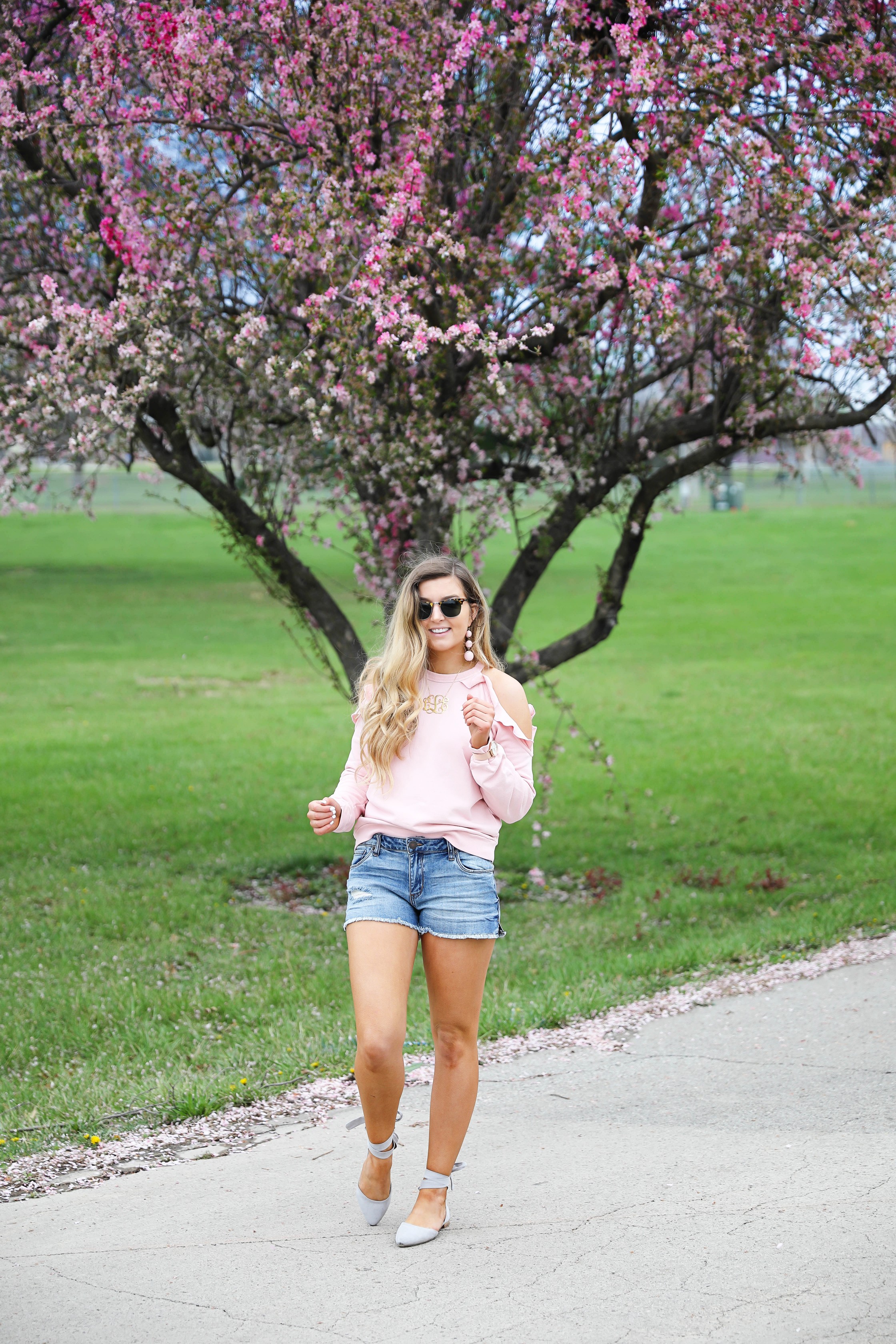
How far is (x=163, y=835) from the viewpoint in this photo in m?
10.9

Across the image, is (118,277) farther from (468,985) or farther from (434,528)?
(468,985)

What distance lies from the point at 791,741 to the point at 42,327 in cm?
1107

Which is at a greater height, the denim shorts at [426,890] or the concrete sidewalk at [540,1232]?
the denim shorts at [426,890]

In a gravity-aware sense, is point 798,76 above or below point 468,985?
above

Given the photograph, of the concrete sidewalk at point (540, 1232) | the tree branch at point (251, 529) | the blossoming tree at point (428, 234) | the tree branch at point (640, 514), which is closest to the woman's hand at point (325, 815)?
the concrete sidewalk at point (540, 1232)

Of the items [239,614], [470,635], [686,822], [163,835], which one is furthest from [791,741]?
[239,614]

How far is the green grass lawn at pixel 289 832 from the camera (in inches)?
243

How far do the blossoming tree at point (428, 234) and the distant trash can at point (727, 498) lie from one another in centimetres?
4100

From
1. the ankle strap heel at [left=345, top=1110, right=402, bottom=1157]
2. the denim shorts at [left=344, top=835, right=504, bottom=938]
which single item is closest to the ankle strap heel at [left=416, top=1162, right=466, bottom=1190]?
the ankle strap heel at [left=345, top=1110, right=402, bottom=1157]

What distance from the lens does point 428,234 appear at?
270 inches

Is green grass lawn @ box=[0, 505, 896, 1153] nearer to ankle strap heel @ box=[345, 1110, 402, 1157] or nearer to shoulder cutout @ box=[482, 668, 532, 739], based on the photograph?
ankle strap heel @ box=[345, 1110, 402, 1157]

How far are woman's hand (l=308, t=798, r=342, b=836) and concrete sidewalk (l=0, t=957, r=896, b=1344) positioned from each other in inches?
46.1

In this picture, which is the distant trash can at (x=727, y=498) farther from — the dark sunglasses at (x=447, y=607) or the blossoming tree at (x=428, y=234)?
the dark sunglasses at (x=447, y=607)

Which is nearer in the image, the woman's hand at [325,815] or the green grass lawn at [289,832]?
the woman's hand at [325,815]
